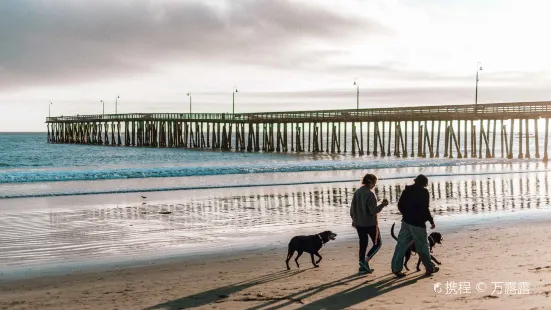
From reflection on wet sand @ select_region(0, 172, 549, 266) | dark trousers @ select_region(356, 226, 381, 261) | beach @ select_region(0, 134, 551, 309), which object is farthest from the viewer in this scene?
reflection on wet sand @ select_region(0, 172, 549, 266)

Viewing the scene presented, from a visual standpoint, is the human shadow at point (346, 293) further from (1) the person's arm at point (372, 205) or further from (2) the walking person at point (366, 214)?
(1) the person's arm at point (372, 205)

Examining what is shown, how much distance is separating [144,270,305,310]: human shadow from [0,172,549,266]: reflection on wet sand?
2562 millimetres

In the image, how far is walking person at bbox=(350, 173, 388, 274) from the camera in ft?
26.9

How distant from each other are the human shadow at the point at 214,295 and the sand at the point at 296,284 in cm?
1

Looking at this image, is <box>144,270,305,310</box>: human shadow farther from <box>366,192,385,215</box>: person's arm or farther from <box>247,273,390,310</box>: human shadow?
<box>366,192,385,215</box>: person's arm

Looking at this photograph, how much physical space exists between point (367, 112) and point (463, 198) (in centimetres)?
3201

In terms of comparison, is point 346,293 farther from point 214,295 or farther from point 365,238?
point 214,295

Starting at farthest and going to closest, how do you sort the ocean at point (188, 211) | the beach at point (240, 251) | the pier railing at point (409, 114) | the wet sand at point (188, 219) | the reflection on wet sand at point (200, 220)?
the pier railing at point (409, 114)
the reflection on wet sand at point (200, 220)
the ocean at point (188, 211)
the wet sand at point (188, 219)
the beach at point (240, 251)

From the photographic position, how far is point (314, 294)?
716cm

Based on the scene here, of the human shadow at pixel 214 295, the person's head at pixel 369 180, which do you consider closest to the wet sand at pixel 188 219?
the human shadow at pixel 214 295

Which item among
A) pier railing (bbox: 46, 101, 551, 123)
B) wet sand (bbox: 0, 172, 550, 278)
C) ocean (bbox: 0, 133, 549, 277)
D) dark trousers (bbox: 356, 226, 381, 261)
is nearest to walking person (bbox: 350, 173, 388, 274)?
dark trousers (bbox: 356, 226, 381, 261)

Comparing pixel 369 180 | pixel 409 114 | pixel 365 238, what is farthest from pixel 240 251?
pixel 409 114

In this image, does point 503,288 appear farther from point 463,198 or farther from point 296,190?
point 296,190

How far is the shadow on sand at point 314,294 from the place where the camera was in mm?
6727
